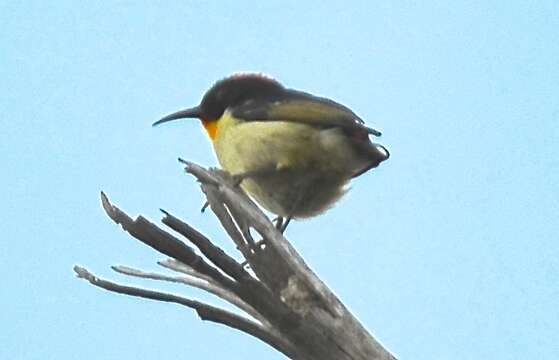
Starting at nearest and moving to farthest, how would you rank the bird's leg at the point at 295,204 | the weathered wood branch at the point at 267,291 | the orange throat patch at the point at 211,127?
the weathered wood branch at the point at 267,291 < the bird's leg at the point at 295,204 < the orange throat patch at the point at 211,127

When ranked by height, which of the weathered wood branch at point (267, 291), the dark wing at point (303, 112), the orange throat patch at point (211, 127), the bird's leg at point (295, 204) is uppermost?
the orange throat patch at point (211, 127)

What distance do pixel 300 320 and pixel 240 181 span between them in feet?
6.51

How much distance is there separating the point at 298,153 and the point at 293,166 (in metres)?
0.07

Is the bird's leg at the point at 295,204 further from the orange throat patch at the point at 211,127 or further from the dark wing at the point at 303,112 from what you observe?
the orange throat patch at the point at 211,127

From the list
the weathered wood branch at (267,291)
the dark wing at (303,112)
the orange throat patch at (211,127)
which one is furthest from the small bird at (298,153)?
the weathered wood branch at (267,291)

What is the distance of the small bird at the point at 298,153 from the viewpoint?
492 centimetres

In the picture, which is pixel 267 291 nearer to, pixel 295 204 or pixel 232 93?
pixel 295 204

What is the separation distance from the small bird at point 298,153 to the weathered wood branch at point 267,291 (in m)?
1.40

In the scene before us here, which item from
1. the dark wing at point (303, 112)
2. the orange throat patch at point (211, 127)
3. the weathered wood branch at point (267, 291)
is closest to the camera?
the weathered wood branch at point (267, 291)

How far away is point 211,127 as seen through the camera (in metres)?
5.61

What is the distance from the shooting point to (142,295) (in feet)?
11.0

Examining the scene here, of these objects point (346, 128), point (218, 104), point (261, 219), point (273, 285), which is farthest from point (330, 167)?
point (273, 285)

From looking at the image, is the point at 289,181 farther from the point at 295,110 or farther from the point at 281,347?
the point at 281,347

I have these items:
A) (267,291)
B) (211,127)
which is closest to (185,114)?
(211,127)
